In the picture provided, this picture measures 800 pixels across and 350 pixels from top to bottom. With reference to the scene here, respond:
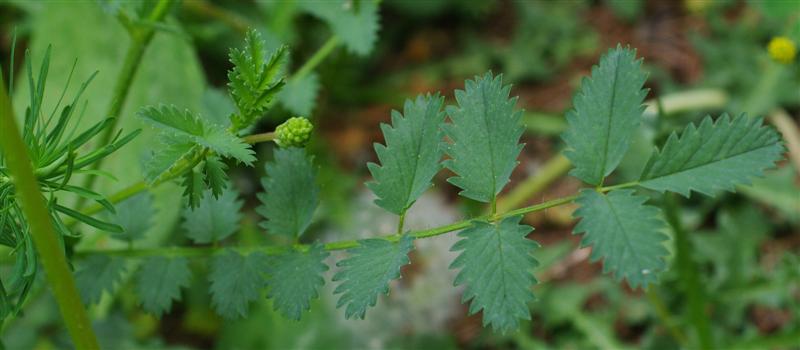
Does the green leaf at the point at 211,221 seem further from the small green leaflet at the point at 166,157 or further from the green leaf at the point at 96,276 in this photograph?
the small green leaflet at the point at 166,157

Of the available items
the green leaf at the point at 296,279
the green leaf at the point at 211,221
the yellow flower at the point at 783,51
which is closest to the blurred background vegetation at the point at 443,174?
the yellow flower at the point at 783,51

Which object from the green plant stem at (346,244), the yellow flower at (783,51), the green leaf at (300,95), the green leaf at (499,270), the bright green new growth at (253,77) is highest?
the yellow flower at (783,51)

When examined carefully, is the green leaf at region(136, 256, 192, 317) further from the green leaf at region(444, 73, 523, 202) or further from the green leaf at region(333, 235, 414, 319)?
the green leaf at region(444, 73, 523, 202)

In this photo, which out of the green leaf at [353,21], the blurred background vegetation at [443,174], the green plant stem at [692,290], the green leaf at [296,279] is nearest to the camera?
the green leaf at [296,279]

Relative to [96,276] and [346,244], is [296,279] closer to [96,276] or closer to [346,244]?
[346,244]

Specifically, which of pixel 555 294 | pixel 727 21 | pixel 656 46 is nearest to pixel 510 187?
pixel 555 294

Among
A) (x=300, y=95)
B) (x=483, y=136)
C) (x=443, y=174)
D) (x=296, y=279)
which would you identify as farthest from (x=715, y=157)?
(x=443, y=174)

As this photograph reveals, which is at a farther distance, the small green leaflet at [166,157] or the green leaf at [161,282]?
the green leaf at [161,282]

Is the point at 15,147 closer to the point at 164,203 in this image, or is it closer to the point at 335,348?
the point at 164,203
